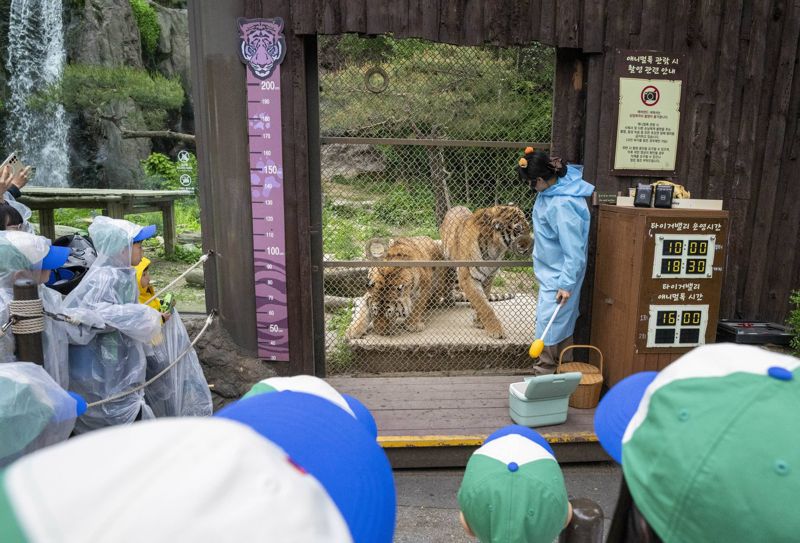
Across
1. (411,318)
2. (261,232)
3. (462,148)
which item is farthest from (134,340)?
(462,148)

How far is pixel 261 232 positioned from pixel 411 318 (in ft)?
5.99

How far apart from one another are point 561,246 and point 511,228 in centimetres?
101

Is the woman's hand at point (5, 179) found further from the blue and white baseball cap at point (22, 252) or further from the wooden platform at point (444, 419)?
the wooden platform at point (444, 419)

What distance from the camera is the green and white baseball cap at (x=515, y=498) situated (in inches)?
58.3

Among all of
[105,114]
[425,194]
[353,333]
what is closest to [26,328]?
[353,333]

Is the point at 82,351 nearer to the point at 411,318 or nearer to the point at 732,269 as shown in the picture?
the point at 411,318

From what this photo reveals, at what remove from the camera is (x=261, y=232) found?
4191 millimetres

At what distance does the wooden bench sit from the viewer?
225 inches

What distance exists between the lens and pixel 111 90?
967 cm

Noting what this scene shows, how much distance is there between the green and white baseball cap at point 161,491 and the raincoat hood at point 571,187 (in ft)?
12.6

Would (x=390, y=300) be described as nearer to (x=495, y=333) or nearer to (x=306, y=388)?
(x=495, y=333)

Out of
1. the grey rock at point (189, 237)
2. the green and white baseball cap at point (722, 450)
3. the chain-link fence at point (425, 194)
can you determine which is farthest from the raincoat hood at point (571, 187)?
the grey rock at point (189, 237)

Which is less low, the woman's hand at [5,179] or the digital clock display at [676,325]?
the woman's hand at [5,179]

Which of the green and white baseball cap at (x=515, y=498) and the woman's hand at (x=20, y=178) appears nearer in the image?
the green and white baseball cap at (x=515, y=498)
